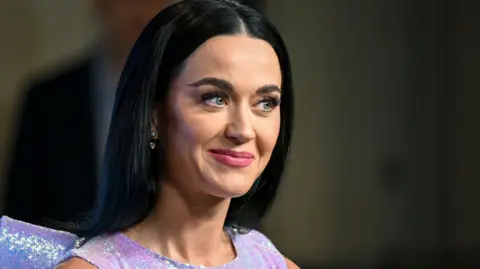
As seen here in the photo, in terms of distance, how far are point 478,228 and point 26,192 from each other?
3.99 ft

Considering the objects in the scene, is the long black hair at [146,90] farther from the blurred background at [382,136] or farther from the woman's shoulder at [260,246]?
the blurred background at [382,136]

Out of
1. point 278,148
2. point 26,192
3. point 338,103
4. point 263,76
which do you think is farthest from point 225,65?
point 338,103

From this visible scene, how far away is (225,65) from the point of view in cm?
93

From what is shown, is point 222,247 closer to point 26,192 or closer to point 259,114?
point 259,114

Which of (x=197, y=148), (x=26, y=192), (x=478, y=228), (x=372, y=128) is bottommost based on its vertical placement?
(x=478, y=228)

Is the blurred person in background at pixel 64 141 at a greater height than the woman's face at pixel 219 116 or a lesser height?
lesser

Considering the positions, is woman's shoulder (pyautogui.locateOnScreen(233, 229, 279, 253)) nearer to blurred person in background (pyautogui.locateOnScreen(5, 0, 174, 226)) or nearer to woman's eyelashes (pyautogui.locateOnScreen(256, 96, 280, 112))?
woman's eyelashes (pyautogui.locateOnScreen(256, 96, 280, 112))

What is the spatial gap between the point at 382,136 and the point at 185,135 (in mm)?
1325

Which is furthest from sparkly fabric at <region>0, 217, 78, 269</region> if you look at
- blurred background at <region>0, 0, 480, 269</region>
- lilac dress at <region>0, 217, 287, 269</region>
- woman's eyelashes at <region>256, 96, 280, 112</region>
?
blurred background at <region>0, 0, 480, 269</region>

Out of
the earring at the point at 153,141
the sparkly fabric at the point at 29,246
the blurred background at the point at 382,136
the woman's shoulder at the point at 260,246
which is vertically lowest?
the blurred background at the point at 382,136

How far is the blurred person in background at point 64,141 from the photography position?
5.16 feet

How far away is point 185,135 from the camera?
0.93 meters

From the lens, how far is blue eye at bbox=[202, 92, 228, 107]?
93 centimetres

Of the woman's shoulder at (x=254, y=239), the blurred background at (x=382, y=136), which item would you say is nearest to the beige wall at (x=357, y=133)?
the blurred background at (x=382, y=136)
